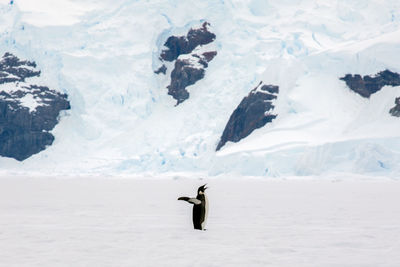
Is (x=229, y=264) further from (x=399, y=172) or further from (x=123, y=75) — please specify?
(x=123, y=75)

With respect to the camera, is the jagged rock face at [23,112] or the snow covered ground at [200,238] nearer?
the snow covered ground at [200,238]

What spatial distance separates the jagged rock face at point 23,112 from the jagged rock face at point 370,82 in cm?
4638

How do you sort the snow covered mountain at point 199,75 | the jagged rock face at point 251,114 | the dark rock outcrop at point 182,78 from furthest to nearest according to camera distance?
the dark rock outcrop at point 182,78
the jagged rock face at point 251,114
the snow covered mountain at point 199,75

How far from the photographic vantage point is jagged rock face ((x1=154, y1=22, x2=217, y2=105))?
111 metres

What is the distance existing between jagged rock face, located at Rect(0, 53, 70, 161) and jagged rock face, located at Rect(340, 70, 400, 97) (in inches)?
1826

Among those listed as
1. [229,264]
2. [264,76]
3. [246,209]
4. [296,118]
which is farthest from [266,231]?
[264,76]

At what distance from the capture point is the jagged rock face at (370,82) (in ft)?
279

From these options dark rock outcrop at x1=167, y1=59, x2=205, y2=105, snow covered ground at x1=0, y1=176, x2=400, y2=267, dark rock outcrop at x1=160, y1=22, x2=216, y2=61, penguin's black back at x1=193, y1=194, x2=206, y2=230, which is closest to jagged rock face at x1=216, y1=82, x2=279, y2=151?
dark rock outcrop at x1=167, y1=59, x2=205, y2=105

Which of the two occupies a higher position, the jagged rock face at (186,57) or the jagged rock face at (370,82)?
the jagged rock face at (186,57)

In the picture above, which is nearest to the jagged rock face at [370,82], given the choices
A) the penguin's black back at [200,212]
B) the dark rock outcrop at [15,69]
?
the dark rock outcrop at [15,69]

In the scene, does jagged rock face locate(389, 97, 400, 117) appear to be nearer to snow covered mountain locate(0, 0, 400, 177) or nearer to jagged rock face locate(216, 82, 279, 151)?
snow covered mountain locate(0, 0, 400, 177)

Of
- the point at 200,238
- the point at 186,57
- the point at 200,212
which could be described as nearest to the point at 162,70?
the point at 186,57

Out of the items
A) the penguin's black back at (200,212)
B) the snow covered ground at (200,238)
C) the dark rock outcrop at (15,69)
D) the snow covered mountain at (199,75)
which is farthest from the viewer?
the dark rock outcrop at (15,69)

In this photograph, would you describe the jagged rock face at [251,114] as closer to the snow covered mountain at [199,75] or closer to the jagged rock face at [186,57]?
the snow covered mountain at [199,75]
